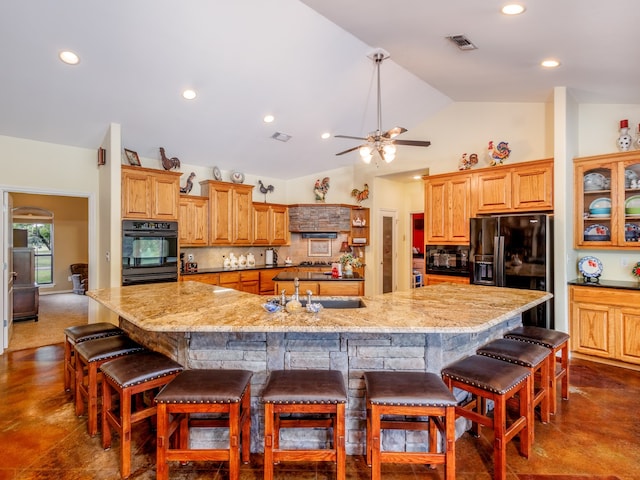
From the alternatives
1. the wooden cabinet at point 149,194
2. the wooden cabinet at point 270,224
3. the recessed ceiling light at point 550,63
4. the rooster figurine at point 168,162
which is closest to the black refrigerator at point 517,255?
the recessed ceiling light at point 550,63

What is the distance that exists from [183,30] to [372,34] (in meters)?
1.76

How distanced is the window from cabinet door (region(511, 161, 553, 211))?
10.5 m

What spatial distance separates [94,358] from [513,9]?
3912mm

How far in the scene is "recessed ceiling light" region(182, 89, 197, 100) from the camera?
404cm

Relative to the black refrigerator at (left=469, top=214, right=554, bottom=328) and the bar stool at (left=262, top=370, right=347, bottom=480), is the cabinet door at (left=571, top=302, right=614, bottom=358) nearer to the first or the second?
the black refrigerator at (left=469, top=214, right=554, bottom=328)

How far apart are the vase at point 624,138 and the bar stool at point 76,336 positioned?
223 inches

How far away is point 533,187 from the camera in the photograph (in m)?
4.39

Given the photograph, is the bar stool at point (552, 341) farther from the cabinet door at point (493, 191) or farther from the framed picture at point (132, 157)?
the framed picture at point (132, 157)

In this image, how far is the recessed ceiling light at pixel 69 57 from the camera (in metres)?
3.20

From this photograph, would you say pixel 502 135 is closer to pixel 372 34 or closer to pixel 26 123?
pixel 372 34

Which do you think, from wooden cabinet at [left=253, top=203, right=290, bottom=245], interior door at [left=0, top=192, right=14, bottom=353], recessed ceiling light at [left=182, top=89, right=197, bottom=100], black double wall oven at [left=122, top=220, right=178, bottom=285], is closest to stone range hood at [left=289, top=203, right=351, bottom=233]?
wooden cabinet at [left=253, top=203, right=290, bottom=245]

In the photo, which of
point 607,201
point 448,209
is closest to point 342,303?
point 448,209

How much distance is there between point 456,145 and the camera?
5551 millimetres

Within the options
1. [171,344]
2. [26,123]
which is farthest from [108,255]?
[171,344]
